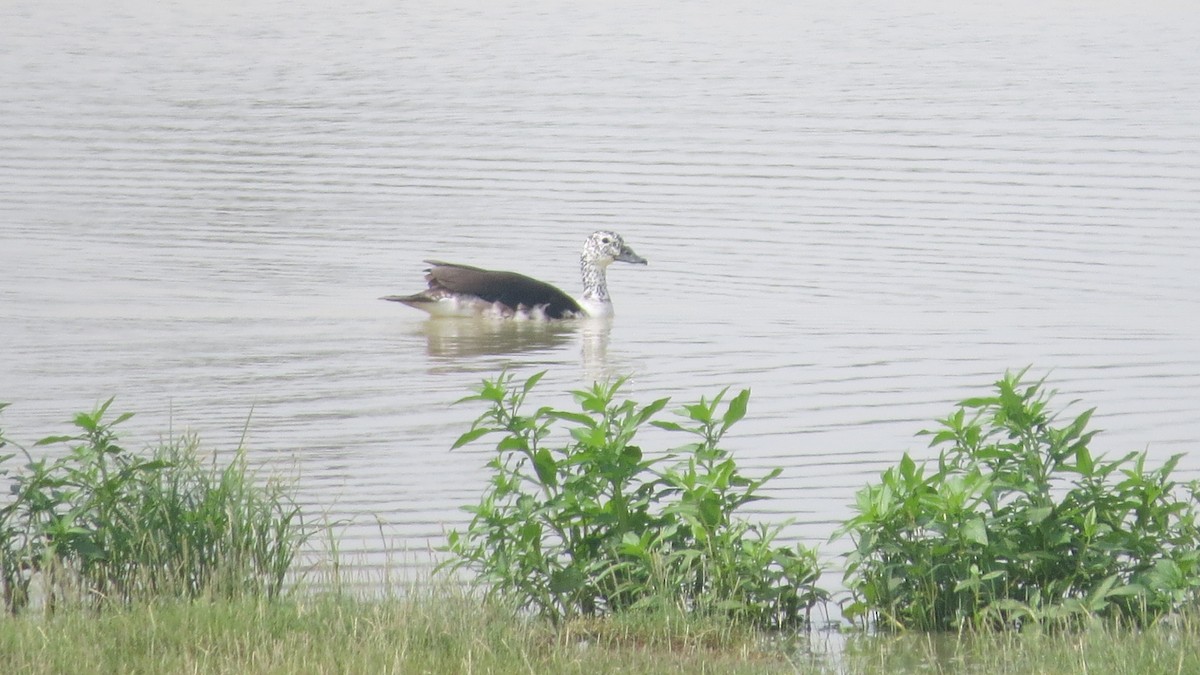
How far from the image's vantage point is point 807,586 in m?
7.29

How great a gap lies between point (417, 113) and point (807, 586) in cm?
2148

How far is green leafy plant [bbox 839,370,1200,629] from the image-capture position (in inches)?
Result: 277

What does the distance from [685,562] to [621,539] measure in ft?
1.14

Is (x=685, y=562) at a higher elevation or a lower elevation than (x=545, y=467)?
lower

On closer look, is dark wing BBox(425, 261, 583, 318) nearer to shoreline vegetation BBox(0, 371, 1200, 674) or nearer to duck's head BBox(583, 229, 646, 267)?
duck's head BBox(583, 229, 646, 267)

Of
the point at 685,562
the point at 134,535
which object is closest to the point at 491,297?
the point at 134,535

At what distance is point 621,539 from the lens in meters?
7.28

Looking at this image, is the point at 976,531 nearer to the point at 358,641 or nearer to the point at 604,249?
the point at 358,641

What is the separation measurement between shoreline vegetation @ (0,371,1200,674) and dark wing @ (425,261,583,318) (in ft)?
26.7

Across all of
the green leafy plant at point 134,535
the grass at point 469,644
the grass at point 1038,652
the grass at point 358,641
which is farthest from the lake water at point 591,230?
the grass at point 358,641

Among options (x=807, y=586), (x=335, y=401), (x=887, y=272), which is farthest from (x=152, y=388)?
(x=887, y=272)

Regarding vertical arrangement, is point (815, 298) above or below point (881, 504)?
above

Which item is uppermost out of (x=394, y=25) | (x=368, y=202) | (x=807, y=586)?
(x=394, y=25)

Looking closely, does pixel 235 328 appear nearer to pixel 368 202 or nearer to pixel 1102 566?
pixel 368 202
